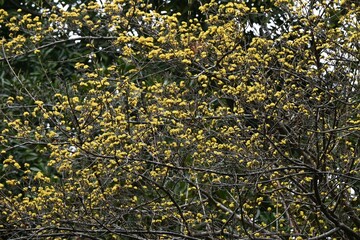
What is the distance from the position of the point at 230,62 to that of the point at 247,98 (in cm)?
68

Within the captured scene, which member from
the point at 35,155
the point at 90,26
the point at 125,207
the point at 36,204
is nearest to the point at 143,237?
the point at 125,207

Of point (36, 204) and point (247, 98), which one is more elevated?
point (247, 98)

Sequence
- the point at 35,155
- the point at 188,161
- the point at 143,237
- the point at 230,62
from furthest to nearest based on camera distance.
→ the point at 35,155 < the point at 188,161 < the point at 230,62 < the point at 143,237

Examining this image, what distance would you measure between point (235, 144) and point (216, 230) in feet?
2.60

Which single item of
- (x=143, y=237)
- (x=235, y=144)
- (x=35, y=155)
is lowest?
(x=35, y=155)

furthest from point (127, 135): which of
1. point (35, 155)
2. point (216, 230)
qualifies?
point (35, 155)

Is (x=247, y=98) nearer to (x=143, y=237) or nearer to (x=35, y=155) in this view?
(x=143, y=237)

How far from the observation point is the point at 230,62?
5.85 meters

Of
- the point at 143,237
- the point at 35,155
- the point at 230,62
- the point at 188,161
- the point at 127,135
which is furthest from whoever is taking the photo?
the point at 35,155

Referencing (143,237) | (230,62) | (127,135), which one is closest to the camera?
(127,135)

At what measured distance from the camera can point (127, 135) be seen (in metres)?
4.99

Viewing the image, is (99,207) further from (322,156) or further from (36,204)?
(322,156)

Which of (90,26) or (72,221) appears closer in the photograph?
(72,221)

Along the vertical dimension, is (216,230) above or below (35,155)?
above
